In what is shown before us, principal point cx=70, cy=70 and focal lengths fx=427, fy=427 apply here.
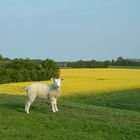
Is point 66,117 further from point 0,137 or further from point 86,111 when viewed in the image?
point 0,137

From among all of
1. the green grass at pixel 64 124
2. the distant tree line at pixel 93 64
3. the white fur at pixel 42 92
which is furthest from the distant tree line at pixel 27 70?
the white fur at pixel 42 92

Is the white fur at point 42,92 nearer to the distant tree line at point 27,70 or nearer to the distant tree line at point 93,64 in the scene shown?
the distant tree line at point 27,70

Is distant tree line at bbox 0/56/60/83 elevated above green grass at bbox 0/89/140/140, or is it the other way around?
distant tree line at bbox 0/56/60/83

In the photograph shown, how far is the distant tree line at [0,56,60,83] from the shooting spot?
4725 centimetres

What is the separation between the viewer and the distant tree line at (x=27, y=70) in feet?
155

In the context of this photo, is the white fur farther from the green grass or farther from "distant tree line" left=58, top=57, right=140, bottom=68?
"distant tree line" left=58, top=57, right=140, bottom=68

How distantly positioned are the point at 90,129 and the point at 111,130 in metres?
0.62

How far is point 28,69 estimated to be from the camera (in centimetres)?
4866

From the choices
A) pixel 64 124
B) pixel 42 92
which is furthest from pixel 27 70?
pixel 64 124

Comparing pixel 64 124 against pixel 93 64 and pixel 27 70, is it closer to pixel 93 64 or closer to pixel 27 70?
pixel 27 70

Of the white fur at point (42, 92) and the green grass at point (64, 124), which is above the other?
the white fur at point (42, 92)

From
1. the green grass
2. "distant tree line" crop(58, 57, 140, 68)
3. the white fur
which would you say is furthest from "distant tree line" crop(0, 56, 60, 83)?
the white fur

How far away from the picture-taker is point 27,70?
47906mm

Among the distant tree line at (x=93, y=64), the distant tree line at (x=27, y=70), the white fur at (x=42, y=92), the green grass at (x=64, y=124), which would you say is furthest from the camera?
the distant tree line at (x=93, y=64)
